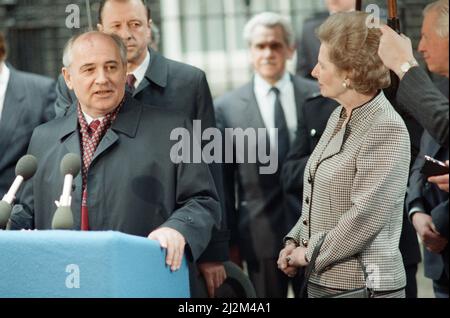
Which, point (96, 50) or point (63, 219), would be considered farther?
point (96, 50)

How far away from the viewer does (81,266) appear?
13.3 feet

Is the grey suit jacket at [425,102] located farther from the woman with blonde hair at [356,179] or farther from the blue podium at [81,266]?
the blue podium at [81,266]

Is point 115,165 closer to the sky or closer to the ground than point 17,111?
closer to the ground

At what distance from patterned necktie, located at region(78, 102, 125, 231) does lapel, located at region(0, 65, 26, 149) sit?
2.90 feet

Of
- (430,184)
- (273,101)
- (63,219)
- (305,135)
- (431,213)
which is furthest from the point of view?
(273,101)

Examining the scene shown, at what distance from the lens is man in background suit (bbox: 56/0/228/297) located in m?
5.28

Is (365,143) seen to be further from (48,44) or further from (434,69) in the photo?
(48,44)

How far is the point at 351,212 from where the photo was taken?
14.5 feet

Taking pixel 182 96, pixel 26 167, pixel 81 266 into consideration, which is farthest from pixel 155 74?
pixel 81 266

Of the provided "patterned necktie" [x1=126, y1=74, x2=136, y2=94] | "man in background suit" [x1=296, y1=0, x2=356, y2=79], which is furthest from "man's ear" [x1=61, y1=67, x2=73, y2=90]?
"man in background suit" [x1=296, y1=0, x2=356, y2=79]

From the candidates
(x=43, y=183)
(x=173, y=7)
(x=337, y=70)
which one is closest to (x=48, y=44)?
(x=173, y=7)

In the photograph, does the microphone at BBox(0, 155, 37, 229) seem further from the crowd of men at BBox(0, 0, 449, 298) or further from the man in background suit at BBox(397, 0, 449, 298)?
the man in background suit at BBox(397, 0, 449, 298)

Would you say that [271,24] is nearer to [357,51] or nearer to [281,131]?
[281,131]

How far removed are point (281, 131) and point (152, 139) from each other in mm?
1641
